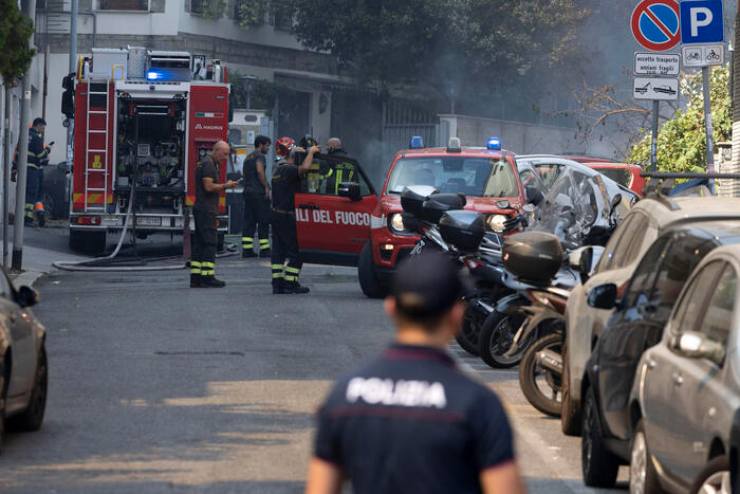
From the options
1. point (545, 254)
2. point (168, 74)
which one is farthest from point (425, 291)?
point (168, 74)

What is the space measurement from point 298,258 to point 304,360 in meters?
6.51

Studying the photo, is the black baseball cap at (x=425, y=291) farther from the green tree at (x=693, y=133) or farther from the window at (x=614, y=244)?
the green tree at (x=693, y=133)

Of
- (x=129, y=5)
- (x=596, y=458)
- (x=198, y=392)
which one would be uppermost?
(x=129, y=5)

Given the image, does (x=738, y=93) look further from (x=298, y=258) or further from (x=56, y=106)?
(x=56, y=106)

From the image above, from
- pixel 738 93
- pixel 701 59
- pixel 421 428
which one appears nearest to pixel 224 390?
pixel 701 59

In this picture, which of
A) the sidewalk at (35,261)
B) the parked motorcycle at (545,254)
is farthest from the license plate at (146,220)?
the parked motorcycle at (545,254)

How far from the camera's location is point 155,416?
10.7 metres

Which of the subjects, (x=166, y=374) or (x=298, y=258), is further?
(x=298, y=258)

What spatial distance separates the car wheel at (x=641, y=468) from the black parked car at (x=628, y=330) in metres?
0.22

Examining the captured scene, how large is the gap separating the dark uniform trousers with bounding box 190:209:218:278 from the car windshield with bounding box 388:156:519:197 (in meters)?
2.30

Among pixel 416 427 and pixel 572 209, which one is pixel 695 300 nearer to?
pixel 416 427

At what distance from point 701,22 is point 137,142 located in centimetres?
1277

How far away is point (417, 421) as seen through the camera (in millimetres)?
3969

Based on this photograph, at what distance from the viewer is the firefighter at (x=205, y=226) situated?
20.1 meters
